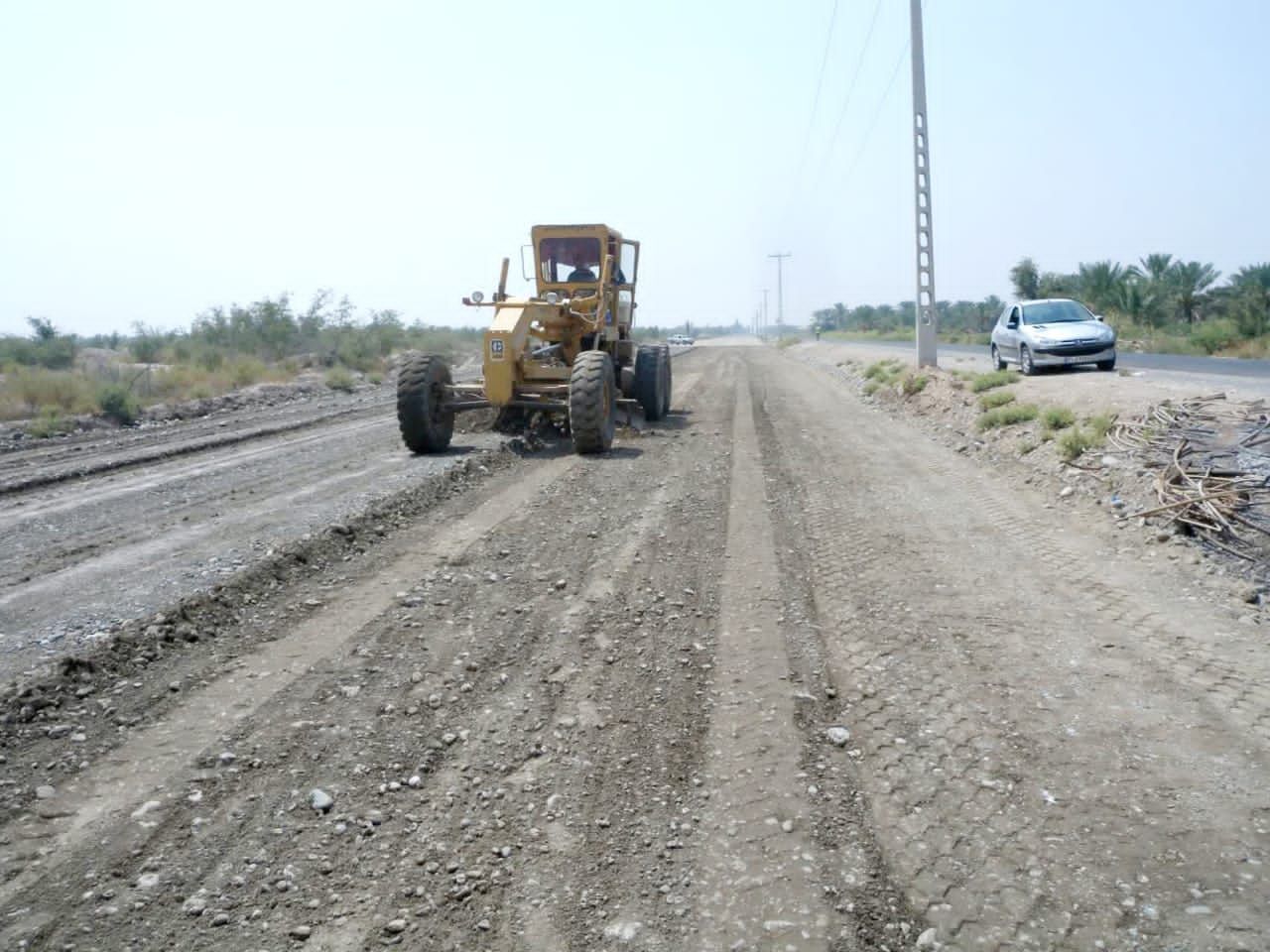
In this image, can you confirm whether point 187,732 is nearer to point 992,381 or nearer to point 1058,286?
point 992,381

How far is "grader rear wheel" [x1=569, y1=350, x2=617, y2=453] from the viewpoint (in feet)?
42.2

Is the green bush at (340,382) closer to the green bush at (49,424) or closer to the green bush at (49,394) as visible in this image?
the green bush at (49,394)

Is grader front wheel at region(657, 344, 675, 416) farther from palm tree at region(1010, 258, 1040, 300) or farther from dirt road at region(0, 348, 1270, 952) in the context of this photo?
palm tree at region(1010, 258, 1040, 300)

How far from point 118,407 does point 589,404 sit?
46.2ft

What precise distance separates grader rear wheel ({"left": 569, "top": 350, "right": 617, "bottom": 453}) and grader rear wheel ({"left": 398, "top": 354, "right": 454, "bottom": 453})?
6.28ft

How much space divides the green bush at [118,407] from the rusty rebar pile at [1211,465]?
19.4 m

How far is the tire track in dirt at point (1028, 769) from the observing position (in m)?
3.53

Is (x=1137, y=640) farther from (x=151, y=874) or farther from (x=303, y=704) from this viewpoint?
(x=151, y=874)

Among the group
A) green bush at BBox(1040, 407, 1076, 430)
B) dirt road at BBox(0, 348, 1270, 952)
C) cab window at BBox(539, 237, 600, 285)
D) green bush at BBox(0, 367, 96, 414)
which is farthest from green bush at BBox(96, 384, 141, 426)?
green bush at BBox(1040, 407, 1076, 430)

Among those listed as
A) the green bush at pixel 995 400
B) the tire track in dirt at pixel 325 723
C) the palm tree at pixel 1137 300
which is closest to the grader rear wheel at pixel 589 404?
the tire track in dirt at pixel 325 723

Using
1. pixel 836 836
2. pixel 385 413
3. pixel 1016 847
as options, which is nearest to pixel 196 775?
pixel 836 836

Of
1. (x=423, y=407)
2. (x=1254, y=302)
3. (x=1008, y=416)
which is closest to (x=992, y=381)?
(x=1008, y=416)

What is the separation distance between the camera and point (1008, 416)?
14.6m

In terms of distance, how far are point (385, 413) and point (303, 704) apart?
16.6 m
